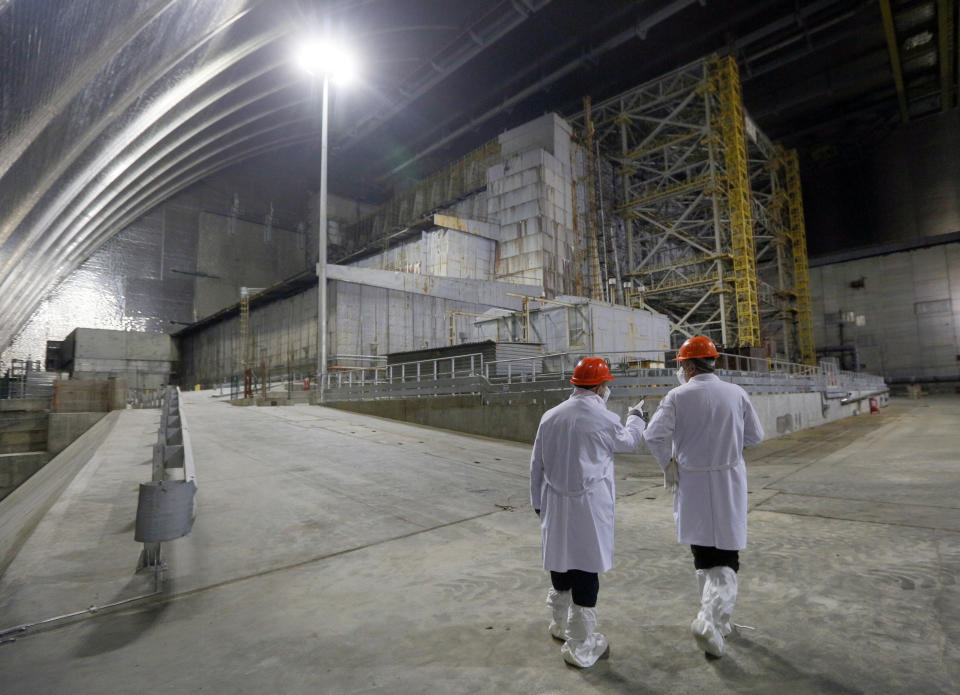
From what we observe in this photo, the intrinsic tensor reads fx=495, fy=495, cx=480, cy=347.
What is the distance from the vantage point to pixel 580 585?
2.98 m

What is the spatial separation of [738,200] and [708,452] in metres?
34.5

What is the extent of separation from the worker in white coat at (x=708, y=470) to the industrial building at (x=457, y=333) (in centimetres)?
34

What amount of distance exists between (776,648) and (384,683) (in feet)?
7.53

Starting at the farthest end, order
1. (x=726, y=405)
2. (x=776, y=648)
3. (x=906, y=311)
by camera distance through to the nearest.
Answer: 1. (x=906, y=311)
2. (x=726, y=405)
3. (x=776, y=648)

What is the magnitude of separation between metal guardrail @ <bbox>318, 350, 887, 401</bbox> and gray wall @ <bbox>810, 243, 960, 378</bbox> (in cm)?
1653

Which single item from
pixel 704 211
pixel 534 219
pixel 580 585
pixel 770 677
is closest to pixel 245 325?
pixel 534 219

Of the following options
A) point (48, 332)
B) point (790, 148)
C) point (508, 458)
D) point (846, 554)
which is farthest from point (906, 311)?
point (48, 332)

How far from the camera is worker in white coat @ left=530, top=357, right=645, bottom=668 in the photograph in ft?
9.55

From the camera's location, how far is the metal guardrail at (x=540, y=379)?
1325cm

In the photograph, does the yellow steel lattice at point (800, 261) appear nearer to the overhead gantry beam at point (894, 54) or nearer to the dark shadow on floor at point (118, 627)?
the overhead gantry beam at point (894, 54)

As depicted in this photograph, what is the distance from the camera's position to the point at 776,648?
2.95 m

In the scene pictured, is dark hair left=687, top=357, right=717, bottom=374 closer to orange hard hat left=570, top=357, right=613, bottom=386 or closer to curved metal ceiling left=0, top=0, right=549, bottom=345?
orange hard hat left=570, top=357, right=613, bottom=386

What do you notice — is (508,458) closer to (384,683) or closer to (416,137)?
(384,683)

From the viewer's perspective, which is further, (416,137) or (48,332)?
(416,137)
